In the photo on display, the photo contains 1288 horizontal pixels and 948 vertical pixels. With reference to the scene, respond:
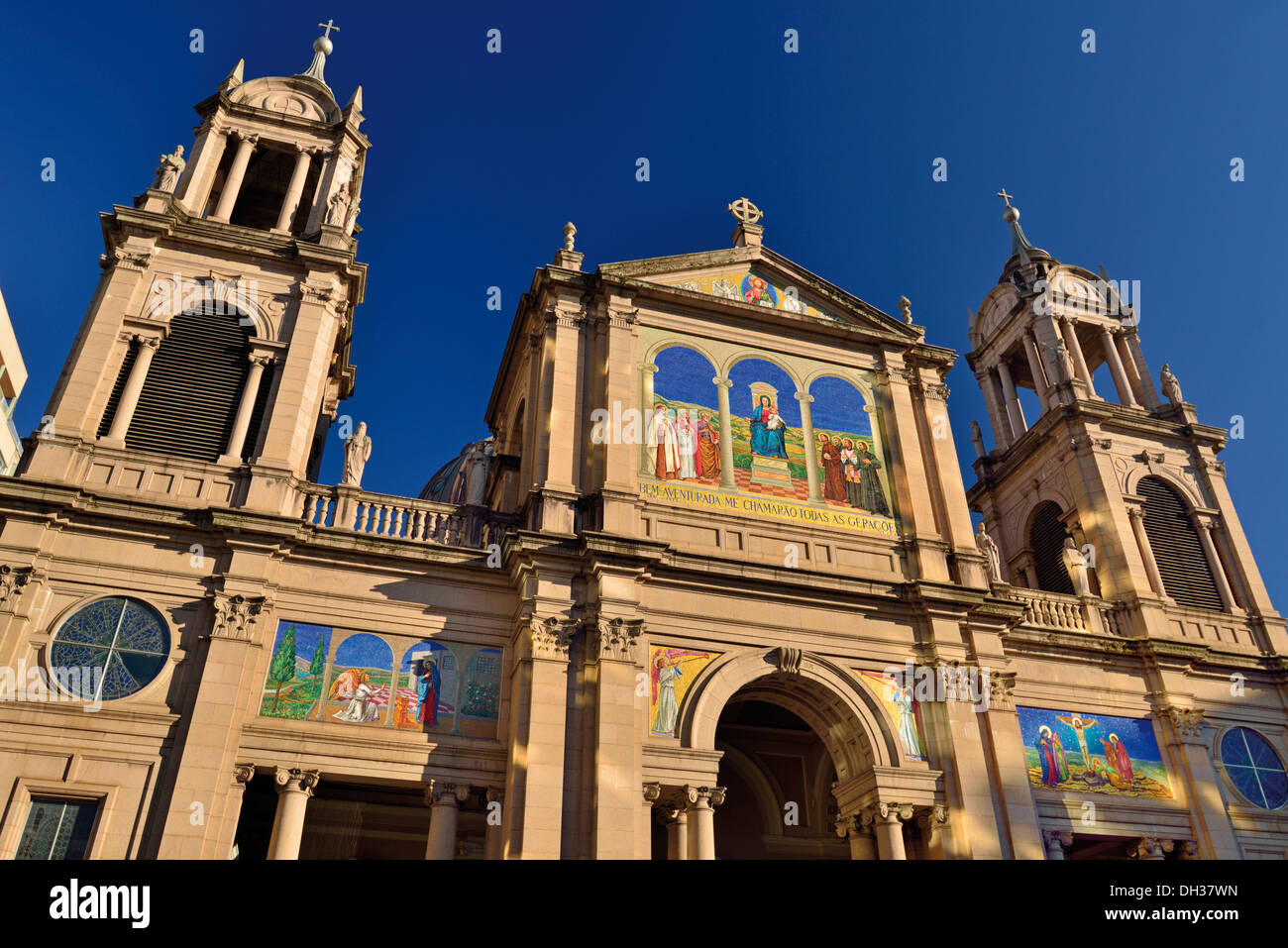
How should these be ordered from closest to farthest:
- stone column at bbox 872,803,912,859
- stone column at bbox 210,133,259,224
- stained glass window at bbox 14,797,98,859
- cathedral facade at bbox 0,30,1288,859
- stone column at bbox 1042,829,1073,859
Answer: stained glass window at bbox 14,797,98,859 → cathedral facade at bbox 0,30,1288,859 → stone column at bbox 872,803,912,859 → stone column at bbox 1042,829,1073,859 → stone column at bbox 210,133,259,224

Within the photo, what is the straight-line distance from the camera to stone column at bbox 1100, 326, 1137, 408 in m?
31.1

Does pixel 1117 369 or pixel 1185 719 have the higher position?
pixel 1117 369

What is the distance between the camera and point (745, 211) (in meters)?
26.3

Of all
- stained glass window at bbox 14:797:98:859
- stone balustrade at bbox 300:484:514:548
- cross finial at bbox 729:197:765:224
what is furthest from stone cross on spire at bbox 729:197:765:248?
stained glass window at bbox 14:797:98:859

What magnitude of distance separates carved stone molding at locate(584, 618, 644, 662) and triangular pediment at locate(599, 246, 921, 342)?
9542 mm

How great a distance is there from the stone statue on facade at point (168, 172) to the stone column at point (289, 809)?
14.7 m

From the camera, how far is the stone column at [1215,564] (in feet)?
87.5

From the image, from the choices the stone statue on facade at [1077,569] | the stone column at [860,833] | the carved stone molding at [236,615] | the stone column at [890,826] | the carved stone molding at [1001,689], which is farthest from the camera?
the stone statue on facade at [1077,569]

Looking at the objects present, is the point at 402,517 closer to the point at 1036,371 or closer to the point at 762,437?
the point at 762,437

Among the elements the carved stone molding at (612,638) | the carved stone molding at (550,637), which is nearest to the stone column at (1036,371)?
the carved stone molding at (612,638)

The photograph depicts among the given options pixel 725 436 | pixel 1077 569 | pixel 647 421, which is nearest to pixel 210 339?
pixel 647 421

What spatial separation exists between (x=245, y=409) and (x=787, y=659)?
39.9ft

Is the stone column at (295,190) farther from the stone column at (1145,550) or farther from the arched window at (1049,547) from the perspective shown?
the stone column at (1145,550)

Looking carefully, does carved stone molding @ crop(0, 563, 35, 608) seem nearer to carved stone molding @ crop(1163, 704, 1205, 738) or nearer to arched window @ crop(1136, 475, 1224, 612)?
carved stone molding @ crop(1163, 704, 1205, 738)
